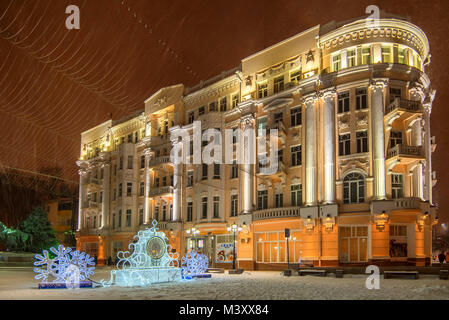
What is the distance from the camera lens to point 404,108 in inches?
1320

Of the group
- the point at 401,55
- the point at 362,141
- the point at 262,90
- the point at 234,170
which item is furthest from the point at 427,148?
the point at 234,170

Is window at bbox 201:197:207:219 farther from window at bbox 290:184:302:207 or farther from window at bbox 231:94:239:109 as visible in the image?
window at bbox 290:184:302:207

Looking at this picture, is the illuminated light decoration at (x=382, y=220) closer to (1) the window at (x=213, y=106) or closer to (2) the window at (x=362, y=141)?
(2) the window at (x=362, y=141)

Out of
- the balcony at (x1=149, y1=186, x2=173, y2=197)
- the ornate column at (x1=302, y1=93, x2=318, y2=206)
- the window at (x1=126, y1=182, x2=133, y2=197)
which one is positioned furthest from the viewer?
the window at (x1=126, y1=182, x2=133, y2=197)

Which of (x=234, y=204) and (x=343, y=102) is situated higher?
(x=343, y=102)

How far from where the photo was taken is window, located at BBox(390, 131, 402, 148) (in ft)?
114

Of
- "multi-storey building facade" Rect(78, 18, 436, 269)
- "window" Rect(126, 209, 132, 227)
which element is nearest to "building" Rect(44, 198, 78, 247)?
"window" Rect(126, 209, 132, 227)

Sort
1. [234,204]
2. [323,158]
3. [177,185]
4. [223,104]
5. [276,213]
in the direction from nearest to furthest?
[323,158] < [276,213] < [234,204] < [223,104] < [177,185]

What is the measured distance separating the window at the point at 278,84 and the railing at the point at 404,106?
396 inches

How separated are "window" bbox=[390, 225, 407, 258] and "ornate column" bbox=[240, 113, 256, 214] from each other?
12.6 metres

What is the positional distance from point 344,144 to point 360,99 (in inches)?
143

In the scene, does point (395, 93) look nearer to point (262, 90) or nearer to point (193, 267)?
point (262, 90)

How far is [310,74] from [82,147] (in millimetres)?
44365
